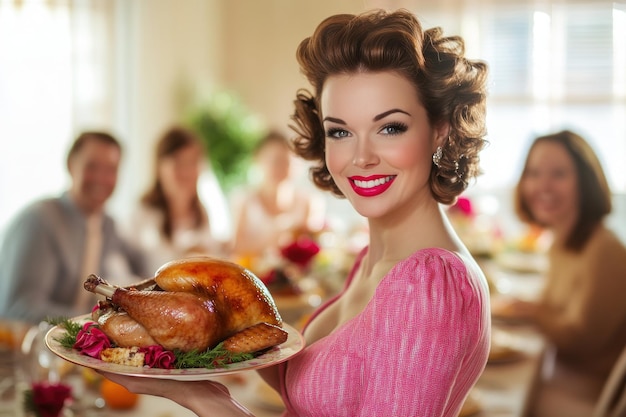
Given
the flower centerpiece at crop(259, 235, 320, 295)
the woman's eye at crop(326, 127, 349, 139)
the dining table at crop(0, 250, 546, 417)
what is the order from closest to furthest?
1. the woman's eye at crop(326, 127, 349, 139)
2. the dining table at crop(0, 250, 546, 417)
3. the flower centerpiece at crop(259, 235, 320, 295)

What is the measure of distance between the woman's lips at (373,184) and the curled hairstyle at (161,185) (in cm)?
345

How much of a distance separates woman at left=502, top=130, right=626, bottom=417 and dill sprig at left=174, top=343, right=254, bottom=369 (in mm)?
2148

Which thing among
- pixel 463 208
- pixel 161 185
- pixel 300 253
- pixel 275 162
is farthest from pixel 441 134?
pixel 275 162

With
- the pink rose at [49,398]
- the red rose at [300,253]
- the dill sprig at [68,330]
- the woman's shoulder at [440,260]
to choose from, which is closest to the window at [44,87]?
the red rose at [300,253]

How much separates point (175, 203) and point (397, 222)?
3525 mm

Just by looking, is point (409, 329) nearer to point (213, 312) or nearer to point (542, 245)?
point (213, 312)

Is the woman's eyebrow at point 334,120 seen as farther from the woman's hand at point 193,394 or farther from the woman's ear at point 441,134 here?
the woman's hand at point 193,394

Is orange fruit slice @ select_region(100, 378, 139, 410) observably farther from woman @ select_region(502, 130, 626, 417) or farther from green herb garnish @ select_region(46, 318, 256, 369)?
woman @ select_region(502, 130, 626, 417)

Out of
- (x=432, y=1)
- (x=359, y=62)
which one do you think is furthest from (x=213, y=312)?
(x=432, y=1)

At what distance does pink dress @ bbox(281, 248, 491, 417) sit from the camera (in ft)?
3.69

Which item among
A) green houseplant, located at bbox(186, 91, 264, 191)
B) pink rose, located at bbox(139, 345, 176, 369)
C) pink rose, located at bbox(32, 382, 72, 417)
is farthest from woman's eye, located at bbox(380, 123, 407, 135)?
green houseplant, located at bbox(186, 91, 264, 191)

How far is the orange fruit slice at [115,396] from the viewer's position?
2.02 metres

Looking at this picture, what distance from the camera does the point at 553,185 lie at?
337cm

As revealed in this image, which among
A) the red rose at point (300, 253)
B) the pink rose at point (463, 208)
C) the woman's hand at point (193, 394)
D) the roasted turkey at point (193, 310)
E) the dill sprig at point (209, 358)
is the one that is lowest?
the red rose at point (300, 253)
